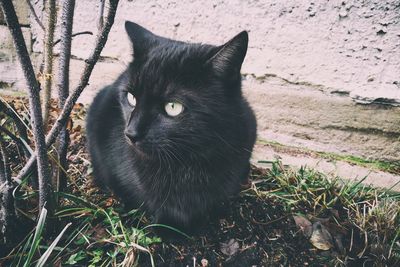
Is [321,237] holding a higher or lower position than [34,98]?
lower

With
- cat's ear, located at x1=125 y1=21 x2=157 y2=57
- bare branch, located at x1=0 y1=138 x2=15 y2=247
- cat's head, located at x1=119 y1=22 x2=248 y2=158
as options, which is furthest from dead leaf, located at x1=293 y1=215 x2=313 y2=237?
bare branch, located at x1=0 y1=138 x2=15 y2=247

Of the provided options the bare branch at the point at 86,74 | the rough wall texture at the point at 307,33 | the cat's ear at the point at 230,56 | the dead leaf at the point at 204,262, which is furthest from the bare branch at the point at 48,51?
the rough wall texture at the point at 307,33

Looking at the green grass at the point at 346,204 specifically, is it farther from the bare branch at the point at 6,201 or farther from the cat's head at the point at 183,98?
the bare branch at the point at 6,201

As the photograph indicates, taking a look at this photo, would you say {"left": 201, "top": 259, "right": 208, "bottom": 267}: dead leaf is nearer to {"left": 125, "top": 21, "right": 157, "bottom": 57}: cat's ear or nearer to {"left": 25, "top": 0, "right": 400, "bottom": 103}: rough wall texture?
{"left": 125, "top": 21, "right": 157, "bottom": 57}: cat's ear

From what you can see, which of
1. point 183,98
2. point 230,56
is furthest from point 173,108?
point 230,56

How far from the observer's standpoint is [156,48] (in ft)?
4.54

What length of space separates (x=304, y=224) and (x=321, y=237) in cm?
10

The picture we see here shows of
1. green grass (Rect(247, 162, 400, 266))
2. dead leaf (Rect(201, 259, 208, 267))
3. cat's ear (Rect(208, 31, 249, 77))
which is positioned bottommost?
dead leaf (Rect(201, 259, 208, 267))

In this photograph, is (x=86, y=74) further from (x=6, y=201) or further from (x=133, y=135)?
(x=6, y=201)

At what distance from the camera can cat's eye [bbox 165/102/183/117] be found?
1.27 metres

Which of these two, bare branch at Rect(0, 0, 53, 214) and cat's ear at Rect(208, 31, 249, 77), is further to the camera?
cat's ear at Rect(208, 31, 249, 77)

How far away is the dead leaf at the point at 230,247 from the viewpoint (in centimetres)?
140

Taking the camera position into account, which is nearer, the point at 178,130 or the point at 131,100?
the point at 178,130

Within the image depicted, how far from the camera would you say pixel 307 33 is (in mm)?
2025
